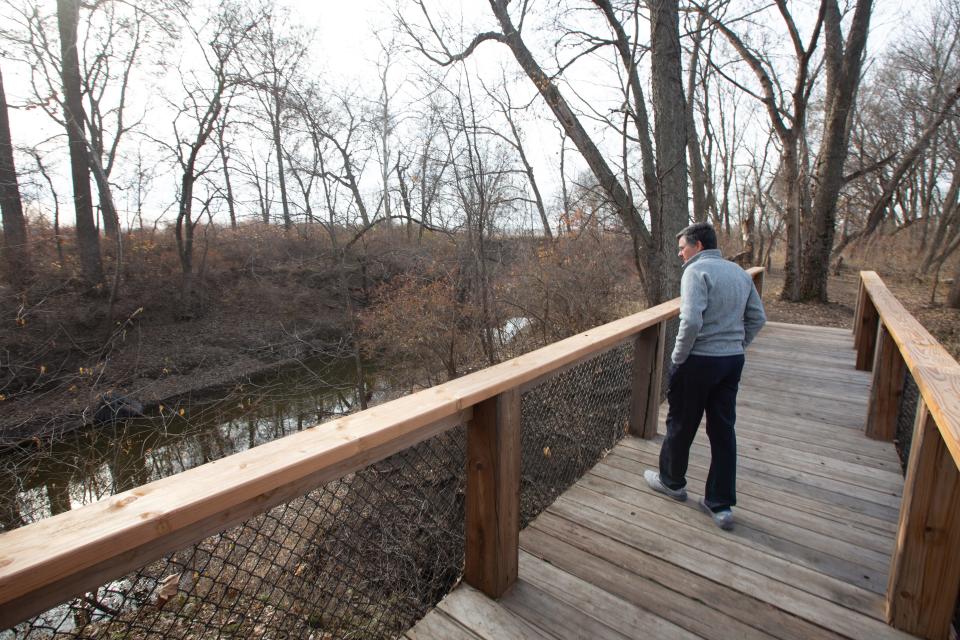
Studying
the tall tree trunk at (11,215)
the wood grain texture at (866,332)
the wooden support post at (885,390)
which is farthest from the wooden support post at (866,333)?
the tall tree trunk at (11,215)

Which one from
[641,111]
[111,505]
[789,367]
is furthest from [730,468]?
[641,111]

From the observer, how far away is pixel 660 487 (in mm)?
2814

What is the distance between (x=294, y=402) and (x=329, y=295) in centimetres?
746

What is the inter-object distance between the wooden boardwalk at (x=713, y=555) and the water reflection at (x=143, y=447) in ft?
18.2

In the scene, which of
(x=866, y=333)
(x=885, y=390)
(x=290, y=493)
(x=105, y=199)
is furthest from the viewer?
(x=105, y=199)

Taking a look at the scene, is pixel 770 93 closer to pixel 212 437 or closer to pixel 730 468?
pixel 730 468

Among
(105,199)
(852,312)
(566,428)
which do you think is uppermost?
(105,199)

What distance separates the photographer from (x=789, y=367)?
5.31m

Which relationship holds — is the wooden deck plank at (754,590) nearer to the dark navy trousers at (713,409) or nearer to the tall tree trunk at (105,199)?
the dark navy trousers at (713,409)

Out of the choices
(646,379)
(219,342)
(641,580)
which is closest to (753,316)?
(646,379)

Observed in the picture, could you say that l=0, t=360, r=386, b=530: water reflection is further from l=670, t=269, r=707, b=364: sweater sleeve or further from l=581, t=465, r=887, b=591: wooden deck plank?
l=670, t=269, r=707, b=364: sweater sleeve

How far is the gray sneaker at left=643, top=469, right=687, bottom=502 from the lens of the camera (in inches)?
108

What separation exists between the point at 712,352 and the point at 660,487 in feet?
3.19

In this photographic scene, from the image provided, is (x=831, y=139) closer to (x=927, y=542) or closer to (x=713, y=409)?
(x=713, y=409)
